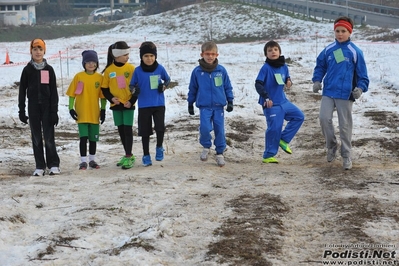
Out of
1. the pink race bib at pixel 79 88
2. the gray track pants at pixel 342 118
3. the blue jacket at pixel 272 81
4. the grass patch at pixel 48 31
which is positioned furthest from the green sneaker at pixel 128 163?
the grass patch at pixel 48 31

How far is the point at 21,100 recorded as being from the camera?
27.8 ft

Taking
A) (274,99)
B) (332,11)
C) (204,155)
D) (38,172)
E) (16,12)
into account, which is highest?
(16,12)

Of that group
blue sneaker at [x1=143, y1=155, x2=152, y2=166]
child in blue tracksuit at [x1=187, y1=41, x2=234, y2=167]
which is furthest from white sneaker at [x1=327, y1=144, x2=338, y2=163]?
blue sneaker at [x1=143, y1=155, x2=152, y2=166]

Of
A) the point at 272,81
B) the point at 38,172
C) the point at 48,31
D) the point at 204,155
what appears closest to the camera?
the point at 38,172

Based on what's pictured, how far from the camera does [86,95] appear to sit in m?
8.82

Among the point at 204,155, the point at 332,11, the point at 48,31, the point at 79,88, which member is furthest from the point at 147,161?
the point at 48,31

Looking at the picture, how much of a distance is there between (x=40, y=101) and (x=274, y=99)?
10.4 feet

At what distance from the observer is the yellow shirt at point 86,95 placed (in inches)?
347

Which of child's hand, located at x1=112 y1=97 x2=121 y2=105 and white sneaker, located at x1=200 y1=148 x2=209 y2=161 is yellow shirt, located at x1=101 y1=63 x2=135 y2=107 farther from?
white sneaker, located at x1=200 y1=148 x2=209 y2=161

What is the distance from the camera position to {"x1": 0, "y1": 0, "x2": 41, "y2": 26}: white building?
7431 cm

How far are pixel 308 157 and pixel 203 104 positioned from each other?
6.22 ft

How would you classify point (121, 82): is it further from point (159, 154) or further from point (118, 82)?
point (159, 154)

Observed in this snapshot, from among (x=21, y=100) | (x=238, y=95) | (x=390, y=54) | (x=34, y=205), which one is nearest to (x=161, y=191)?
(x=34, y=205)

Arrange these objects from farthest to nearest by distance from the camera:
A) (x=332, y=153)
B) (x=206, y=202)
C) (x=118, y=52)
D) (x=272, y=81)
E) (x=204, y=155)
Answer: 1. (x=204, y=155)
2. (x=272, y=81)
3. (x=118, y=52)
4. (x=332, y=153)
5. (x=206, y=202)
